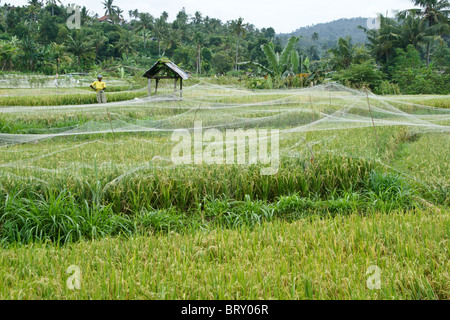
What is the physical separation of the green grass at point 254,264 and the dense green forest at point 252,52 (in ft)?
22.7

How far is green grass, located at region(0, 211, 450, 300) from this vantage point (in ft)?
6.31

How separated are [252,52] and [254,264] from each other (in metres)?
46.8

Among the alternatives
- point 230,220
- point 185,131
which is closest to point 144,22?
point 185,131

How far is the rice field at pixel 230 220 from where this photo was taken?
200cm

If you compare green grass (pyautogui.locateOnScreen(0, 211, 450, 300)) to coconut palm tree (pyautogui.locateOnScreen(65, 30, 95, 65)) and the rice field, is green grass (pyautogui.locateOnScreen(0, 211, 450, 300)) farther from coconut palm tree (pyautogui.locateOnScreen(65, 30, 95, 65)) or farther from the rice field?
coconut palm tree (pyautogui.locateOnScreen(65, 30, 95, 65))

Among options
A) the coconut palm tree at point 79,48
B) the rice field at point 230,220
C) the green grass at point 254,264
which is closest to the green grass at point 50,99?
the rice field at point 230,220

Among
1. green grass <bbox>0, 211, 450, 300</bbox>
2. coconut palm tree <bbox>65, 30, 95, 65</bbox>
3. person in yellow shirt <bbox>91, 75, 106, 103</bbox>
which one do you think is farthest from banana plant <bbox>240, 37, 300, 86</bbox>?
coconut palm tree <bbox>65, 30, 95, 65</bbox>

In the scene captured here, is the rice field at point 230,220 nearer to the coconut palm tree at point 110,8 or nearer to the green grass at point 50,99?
the green grass at point 50,99

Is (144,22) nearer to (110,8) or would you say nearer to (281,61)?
(110,8)

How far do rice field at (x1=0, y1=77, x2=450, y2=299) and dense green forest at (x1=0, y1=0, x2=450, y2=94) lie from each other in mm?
5296

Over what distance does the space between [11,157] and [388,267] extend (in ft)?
15.3

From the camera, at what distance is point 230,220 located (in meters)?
3.44
